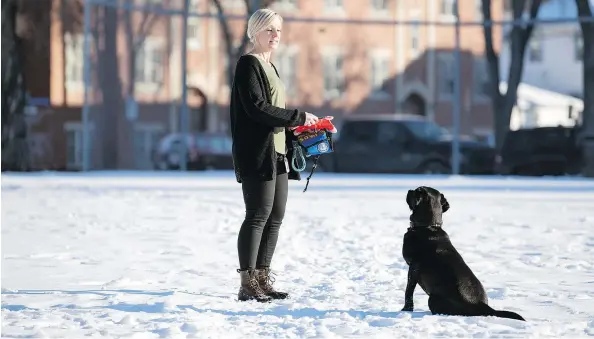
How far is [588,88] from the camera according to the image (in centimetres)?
2416

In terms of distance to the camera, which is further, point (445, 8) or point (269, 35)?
point (445, 8)

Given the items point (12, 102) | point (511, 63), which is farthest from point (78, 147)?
point (511, 63)

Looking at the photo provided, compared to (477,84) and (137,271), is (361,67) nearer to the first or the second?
(477,84)

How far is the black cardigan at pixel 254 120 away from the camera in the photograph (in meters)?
6.49

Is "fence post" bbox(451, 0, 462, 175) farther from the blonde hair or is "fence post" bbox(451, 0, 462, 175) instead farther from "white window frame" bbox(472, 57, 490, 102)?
the blonde hair

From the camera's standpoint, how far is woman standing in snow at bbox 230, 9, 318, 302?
6.50m

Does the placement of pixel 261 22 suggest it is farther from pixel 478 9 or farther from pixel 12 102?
pixel 478 9

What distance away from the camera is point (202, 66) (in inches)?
1519

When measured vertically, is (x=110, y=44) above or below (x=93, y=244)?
above

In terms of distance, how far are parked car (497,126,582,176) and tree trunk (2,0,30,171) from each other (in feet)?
31.1

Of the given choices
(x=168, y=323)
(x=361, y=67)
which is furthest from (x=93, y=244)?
(x=361, y=67)

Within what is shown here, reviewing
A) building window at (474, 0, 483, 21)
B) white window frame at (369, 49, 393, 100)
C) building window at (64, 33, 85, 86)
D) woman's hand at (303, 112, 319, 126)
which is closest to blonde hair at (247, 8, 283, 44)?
woman's hand at (303, 112, 319, 126)

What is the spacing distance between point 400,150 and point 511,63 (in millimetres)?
2811

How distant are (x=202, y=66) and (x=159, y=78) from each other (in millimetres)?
1699
